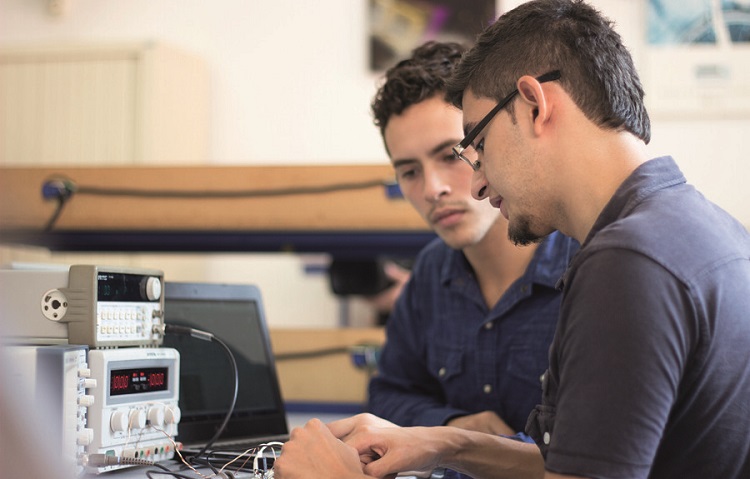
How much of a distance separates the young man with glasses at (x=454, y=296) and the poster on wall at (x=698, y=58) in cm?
194

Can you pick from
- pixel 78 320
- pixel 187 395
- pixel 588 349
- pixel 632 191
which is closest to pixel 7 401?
pixel 588 349

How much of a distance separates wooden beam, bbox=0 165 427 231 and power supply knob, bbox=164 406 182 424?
0.84 m

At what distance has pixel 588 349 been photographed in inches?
30.5

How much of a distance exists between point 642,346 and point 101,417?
674mm

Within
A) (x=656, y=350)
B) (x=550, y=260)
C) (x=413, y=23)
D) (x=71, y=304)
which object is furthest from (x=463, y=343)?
(x=413, y=23)

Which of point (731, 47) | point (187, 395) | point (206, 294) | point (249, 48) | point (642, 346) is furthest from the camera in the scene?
point (249, 48)

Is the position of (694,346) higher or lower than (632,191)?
lower

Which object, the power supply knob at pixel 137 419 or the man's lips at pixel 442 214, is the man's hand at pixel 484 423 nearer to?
the man's lips at pixel 442 214

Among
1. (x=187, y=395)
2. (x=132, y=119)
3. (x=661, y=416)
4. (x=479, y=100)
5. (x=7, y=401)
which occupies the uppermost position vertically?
(x=132, y=119)

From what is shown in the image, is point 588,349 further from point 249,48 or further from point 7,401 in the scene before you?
point 249,48

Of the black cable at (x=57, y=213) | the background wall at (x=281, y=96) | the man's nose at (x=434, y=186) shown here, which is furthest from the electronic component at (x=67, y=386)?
the background wall at (x=281, y=96)

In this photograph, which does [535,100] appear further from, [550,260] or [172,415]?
[172,415]

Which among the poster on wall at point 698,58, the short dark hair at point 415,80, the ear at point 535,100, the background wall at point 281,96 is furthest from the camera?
the background wall at point 281,96

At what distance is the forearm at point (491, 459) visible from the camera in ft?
3.77
